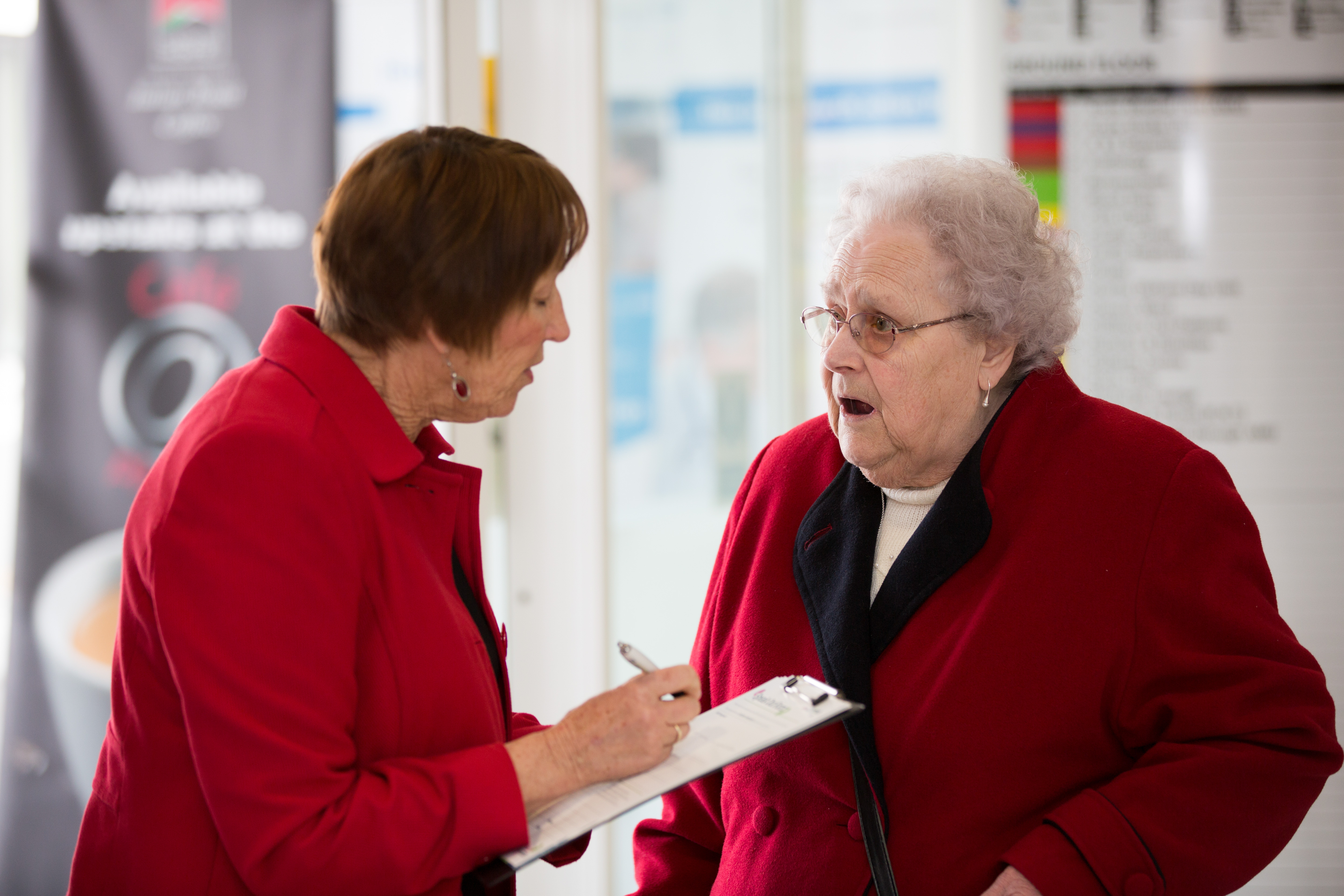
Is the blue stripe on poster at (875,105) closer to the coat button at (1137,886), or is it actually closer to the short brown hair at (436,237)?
the short brown hair at (436,237)

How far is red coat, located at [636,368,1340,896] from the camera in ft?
3.96

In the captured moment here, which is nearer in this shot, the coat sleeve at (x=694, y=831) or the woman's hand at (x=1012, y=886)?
the woman's hand at (x=1012, y=886)

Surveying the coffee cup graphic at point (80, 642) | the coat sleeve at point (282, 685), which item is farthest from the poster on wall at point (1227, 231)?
the coffee cup graphic at point (80, 642)

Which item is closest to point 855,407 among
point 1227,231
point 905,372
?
point 905,372

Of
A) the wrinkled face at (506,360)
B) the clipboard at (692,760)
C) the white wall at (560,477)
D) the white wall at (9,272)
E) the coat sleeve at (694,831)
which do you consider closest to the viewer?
the clipboard at (692,760)

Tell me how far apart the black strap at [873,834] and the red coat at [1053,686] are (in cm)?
2

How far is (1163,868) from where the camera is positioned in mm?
1206

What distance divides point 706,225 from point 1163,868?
232 cm

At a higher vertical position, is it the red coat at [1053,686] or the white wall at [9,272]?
the white wall at [9,272]

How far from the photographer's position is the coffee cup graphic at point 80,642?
2.68 m

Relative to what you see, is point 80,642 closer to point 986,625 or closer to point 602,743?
point 602,743

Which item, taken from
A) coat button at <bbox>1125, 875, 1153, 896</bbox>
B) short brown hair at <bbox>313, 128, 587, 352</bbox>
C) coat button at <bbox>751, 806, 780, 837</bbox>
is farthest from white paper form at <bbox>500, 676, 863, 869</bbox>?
short brown hair at <bbox>313, 128, 587, 352</bbox>

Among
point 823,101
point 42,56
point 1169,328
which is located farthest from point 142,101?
point 1169,328

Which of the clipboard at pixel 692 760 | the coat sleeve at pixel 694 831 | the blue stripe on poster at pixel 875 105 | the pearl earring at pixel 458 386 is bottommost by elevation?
the coat sleeve at pixel 694 831
